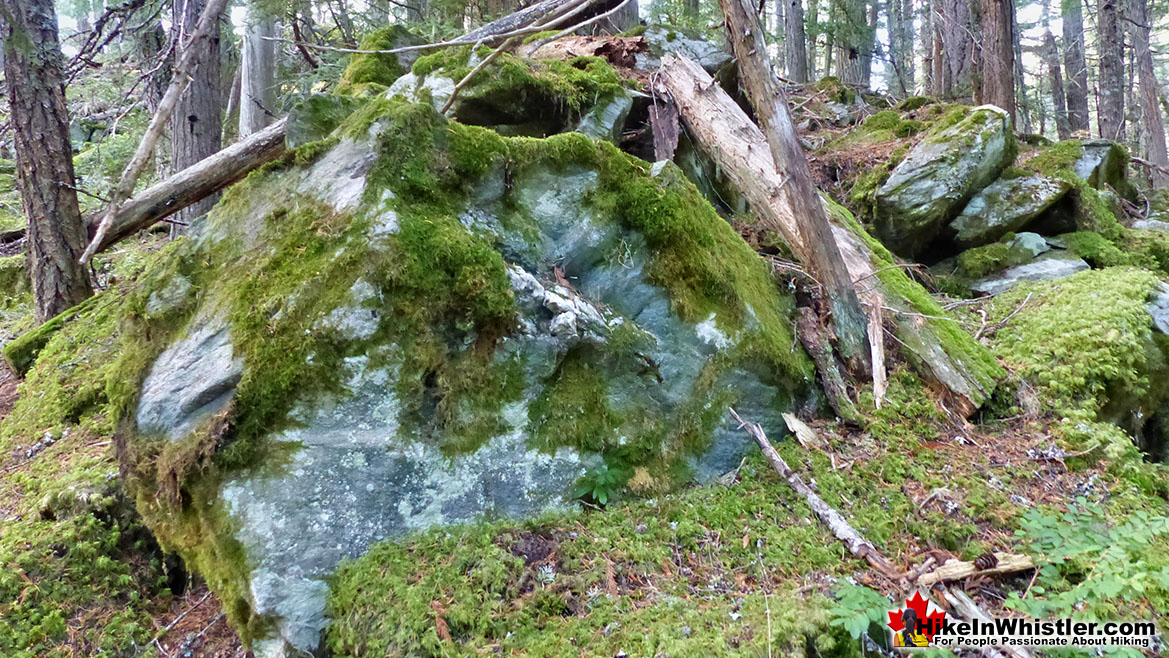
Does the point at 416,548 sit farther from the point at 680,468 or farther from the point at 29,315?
the point at 29,315

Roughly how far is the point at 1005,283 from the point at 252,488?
702 cm

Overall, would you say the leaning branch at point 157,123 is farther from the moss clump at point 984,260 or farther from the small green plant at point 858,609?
the moss clump at point 984,260

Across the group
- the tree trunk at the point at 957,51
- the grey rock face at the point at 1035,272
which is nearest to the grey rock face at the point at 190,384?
the grey rock face at the point at 1035,272

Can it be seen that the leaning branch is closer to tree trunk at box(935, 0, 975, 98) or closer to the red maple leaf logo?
the red maple leaf logo

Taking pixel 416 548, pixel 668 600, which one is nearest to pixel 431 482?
pixel 416 548

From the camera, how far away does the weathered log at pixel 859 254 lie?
13.7ft

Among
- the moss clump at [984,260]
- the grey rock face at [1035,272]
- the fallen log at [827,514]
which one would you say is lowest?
the fallen log at [827,514]

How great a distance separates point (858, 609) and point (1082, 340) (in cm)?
364

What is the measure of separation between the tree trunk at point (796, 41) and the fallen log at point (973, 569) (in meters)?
11.9

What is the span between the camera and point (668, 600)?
2543 mm

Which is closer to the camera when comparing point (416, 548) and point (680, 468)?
point (416, 548)

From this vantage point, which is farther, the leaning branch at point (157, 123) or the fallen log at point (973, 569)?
the leaning branch at point (157, 123)

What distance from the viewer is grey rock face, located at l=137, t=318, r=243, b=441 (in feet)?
9.32
